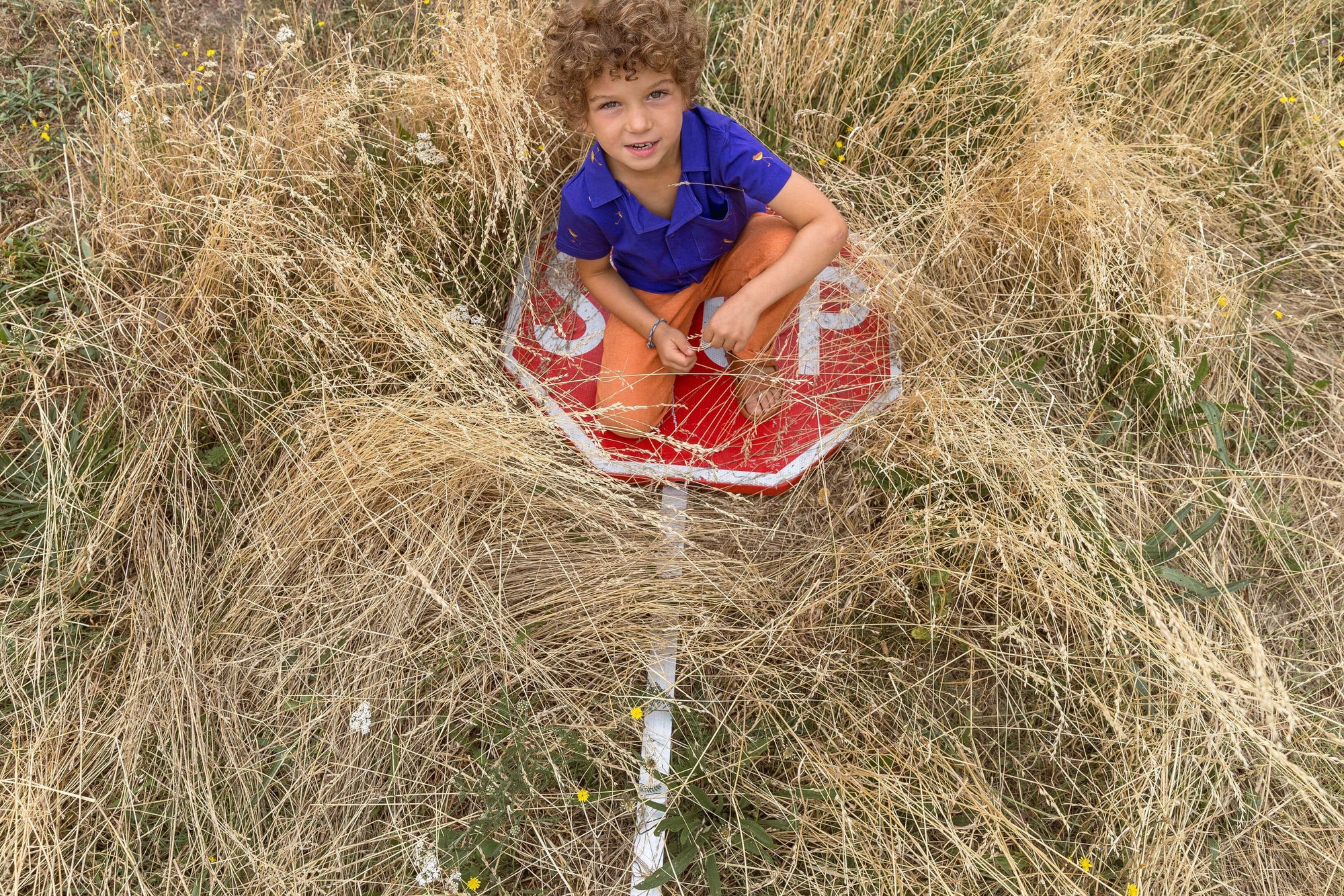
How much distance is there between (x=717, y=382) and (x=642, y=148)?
707 mm

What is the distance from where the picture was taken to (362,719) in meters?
1.84

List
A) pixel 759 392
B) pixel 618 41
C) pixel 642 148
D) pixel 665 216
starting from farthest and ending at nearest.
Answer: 1. pixel 759 392
2. pixel 665 216
3. pixel 642 148
4. pixel 618 41

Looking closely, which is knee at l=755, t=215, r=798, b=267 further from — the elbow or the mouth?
the mouth

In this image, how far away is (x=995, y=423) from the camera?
1908 mm

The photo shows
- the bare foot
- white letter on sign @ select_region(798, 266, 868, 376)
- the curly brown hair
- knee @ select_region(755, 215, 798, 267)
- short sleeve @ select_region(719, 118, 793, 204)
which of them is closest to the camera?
the curly brown hair

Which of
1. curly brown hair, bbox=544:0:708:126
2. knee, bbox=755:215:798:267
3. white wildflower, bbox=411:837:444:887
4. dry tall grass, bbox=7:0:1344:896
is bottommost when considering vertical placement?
white wildflower, bbox=411:837:444:887

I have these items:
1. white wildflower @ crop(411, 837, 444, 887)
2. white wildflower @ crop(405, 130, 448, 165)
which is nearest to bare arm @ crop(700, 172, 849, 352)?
white wildflower @ crop(405, 130, 448, 165)

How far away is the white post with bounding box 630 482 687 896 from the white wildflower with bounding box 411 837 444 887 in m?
0.38

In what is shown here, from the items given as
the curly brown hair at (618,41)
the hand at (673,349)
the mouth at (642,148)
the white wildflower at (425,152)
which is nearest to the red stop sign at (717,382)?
the hand at (673,349)

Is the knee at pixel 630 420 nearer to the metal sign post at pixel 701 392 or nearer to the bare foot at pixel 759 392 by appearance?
the metal sign post at pixel 701 392

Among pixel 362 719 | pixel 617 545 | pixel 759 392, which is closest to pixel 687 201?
pixel 759 392

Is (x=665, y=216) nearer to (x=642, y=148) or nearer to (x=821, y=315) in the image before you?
(x=642, y=148)

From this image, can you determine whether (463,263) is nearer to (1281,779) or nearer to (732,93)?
(732,93)

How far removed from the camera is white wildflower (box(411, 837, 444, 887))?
1.70m
